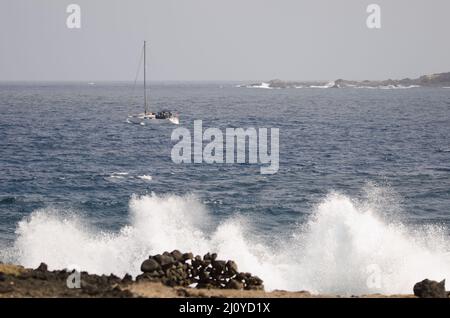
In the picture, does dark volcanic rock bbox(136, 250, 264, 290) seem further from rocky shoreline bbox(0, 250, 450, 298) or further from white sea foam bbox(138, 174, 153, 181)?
white sea foam bbox(138, 174, 153, 181)

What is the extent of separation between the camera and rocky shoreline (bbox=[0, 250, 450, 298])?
17516 millimetres

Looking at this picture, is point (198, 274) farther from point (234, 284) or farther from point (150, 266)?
point (150, 266)

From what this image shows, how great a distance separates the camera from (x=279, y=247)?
31156mm

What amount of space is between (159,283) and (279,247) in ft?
41.1

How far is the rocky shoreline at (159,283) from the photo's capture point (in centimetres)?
1752

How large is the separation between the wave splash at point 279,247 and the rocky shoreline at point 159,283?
6628mm

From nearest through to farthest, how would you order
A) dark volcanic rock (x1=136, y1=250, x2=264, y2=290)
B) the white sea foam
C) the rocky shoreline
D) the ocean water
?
1. the rocky shoreline
2. dark volcanic rock (x1=136, y1=250, x2=264, y2=290)
3. the ocean water
4. the white sea foam

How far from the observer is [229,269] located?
20344 millimetres

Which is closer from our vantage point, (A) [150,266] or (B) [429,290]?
(B) [429,290]

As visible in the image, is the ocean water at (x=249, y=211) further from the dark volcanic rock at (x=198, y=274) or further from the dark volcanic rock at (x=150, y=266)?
the dark volcanic rock at (x=150, y=266)

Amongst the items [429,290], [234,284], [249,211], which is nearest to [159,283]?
[234,284]

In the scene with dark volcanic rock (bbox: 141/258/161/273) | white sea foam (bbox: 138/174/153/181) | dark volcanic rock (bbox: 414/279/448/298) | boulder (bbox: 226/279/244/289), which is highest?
dark volcanic rock (bbox: 141/258/161/273)

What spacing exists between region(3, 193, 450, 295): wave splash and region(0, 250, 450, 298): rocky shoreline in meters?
6.63

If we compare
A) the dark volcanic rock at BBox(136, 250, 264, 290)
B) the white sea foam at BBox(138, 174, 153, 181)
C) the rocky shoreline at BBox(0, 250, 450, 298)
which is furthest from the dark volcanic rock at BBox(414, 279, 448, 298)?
the white sea foam at BBox(138, 174, 153, 181)
